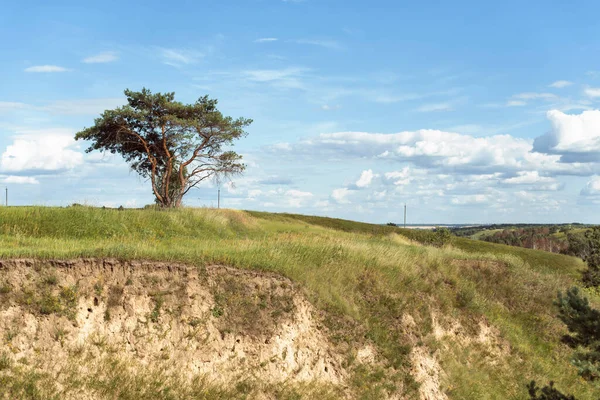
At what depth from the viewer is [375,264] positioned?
24203 millimetres

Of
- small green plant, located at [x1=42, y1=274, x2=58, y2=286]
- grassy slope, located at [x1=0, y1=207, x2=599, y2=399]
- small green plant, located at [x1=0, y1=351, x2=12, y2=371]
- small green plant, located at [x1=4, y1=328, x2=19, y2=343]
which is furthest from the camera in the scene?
grassy slope, located at [x1=0, y1=207, x2=599, y2=399]

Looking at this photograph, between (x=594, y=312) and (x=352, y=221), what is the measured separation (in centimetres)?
7759

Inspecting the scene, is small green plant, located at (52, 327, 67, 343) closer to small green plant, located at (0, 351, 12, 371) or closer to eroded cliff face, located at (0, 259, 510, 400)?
eroded cliff face, located at (0, 259, 510, 400)

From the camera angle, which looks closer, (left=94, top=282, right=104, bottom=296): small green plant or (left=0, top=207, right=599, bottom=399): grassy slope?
(left=94, top=282, right=104, bottom=296): small green plant

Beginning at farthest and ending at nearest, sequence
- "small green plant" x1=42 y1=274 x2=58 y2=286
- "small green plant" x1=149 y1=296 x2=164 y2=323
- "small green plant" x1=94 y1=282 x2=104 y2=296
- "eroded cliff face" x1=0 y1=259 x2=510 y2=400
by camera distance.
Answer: "small green plant" x1=149 y1=296 x2=164 y2=323 < "small green plant" x1=94 y1=282 x2=104 y2=296 < "small green plant" x1=42 y1=274 x2=58 y2=286 < "eroded cliff face" x1=0 y1=259 x2=510 y2=400

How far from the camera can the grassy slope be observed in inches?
763

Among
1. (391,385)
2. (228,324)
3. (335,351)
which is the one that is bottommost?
(391,385)

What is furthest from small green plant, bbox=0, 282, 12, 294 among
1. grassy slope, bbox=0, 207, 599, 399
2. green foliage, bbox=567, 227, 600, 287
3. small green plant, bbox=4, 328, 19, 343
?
green foliage, bbox=567, 227, 600, 287

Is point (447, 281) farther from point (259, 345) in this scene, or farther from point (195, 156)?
point (195, 156)

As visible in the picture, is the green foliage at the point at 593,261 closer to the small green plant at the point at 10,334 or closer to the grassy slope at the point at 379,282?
the grassy slope at the point at 379,282

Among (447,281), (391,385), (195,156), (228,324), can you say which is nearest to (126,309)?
(228,324)

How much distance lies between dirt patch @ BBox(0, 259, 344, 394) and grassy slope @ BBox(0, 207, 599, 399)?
78cm

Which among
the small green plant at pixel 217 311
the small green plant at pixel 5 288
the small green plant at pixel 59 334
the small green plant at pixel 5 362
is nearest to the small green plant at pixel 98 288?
the small green plant at pixel 59 334

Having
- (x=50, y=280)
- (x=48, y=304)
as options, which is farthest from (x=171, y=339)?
(x=50, y=280)
